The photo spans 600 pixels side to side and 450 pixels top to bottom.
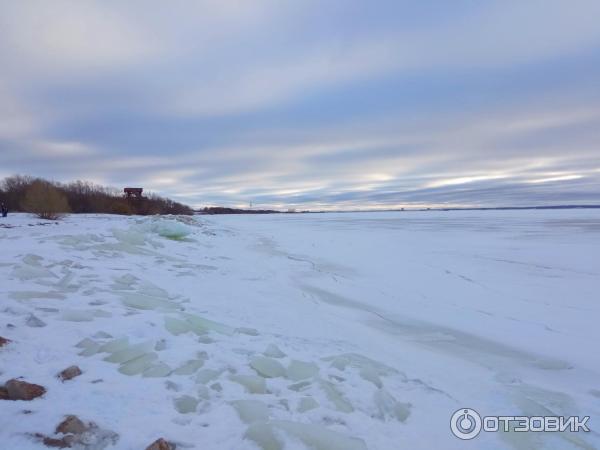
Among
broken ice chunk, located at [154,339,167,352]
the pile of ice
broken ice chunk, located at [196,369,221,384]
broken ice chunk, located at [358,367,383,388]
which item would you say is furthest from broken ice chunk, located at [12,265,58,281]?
the pile of ice

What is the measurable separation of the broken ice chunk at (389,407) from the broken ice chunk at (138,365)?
2.03 meters

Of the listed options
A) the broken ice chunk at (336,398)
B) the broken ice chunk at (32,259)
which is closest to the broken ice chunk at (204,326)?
the broken ice chunk at (336,398)

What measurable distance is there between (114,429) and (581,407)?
3.96 metres

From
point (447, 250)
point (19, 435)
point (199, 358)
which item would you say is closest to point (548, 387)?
point (199, 358)

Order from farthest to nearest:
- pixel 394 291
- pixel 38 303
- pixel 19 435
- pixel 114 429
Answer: pixel 394 291
pixel 38 303
pixel 114 429
pixel 19 435

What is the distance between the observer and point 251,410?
2822 mm

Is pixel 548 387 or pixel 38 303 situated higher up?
pixel 38 303

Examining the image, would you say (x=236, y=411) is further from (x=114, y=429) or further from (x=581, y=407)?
(x=581, y=407)

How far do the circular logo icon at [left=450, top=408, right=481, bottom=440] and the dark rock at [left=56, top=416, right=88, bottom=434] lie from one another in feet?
8.79

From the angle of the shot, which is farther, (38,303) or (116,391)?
(38,303)

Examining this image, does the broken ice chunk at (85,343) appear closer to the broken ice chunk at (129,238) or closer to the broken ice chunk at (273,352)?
the broken ice chunk at (273,352)

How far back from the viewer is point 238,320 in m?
5.06

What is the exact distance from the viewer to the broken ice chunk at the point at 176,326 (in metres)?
4.15

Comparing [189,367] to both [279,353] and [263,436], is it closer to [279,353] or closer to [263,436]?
[279,353]
